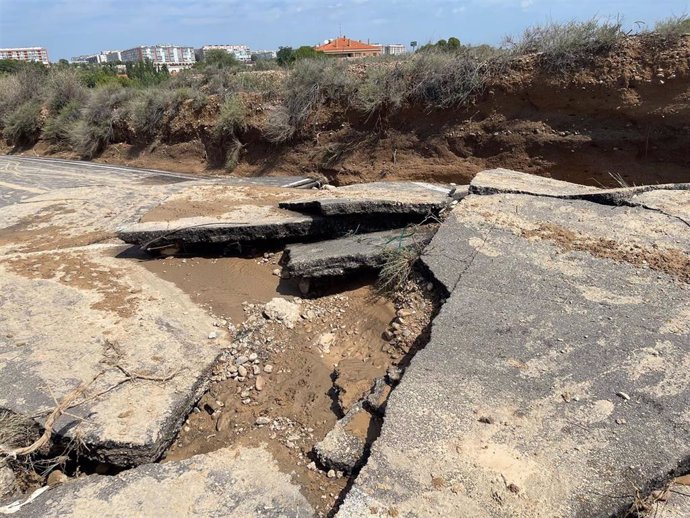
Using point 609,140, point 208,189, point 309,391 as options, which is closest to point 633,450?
point 309,391

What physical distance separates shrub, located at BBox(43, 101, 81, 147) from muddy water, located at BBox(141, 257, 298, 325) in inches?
411

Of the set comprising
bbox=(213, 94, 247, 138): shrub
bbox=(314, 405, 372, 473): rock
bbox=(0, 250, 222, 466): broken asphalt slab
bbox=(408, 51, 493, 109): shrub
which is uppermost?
bbox=(408, 51, 493, 109): shrub

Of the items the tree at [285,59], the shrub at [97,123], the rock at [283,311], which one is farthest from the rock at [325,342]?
the shrub at [97,123]

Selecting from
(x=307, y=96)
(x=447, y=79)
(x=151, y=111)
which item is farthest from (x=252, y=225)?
(x=151, y=111)

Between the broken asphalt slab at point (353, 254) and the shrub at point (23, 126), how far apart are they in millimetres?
13228

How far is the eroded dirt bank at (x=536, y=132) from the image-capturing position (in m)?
8.22

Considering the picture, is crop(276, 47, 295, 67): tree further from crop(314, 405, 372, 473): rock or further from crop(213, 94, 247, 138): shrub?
crop(314, 405, 372, 473): rock

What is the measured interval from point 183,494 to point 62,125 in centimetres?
1382

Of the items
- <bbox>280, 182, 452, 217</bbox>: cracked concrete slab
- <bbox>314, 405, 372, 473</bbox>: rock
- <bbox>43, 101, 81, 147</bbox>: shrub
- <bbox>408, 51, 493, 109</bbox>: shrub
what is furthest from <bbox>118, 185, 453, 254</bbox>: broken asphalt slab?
<bbox>43, 101, 81, 147</bbox>: shrub

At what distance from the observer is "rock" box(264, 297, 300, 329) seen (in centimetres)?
413

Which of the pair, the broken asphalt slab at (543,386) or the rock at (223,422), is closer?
the broken asphalt slab at (543,386)

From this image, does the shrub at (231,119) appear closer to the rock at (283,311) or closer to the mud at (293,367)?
the mud at (293,367)

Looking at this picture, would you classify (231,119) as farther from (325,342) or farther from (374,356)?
(374,356)

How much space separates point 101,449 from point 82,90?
14.8 m
